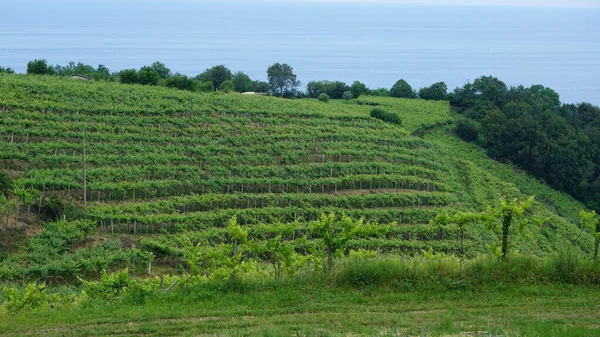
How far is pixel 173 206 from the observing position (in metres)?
29.1

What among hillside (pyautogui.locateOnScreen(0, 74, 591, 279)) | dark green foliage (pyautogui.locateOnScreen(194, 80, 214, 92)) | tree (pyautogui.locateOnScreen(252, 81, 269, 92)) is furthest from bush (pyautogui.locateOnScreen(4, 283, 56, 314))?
tree (pyautogui.locateOnScreen(252, 81, 269, 92))

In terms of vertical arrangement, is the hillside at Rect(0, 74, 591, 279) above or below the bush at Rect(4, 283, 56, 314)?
above

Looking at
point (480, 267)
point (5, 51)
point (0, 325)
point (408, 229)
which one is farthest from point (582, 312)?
point (5, 51)

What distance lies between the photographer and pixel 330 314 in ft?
48.8

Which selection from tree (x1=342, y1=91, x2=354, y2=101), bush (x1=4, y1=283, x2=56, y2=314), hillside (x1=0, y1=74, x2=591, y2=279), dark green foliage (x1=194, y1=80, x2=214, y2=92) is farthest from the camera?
tree (x1=342, y1=91, x2=354, y2=101)

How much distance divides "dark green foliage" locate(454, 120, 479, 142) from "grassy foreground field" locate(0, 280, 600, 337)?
35.6 metres

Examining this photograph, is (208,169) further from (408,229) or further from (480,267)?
(480,267)

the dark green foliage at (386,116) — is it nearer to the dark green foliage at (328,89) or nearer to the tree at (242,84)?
the dark green foliage at (328,89)

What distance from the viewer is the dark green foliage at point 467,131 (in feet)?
168

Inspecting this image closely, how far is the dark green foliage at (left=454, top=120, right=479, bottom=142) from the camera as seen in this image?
Result: 168ft

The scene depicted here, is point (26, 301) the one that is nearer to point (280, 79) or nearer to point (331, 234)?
point (331, 234)

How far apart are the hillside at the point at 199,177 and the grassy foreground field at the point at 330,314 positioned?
10.8ft

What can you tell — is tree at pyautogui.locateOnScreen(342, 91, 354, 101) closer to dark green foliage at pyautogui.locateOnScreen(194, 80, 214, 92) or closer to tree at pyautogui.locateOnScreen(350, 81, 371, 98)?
tree at pyautogui.locateOnScreen(350, 81, 371, 98)

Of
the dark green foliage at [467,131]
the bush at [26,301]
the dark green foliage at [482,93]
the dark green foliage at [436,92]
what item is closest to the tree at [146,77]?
the dark green foliage at [467,131]
